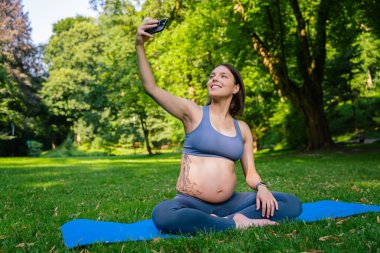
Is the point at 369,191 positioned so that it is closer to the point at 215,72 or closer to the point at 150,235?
the point at 215,72

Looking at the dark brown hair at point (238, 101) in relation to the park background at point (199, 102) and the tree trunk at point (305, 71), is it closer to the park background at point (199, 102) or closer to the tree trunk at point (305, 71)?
the park background at point (199, 102)

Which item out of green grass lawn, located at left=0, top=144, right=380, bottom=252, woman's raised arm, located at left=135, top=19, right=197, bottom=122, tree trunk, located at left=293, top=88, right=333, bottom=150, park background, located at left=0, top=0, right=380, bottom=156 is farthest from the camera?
tree trunk, located at left=293, top=88, right=333, bottom=150

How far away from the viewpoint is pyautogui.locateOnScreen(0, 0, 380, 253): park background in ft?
13.0

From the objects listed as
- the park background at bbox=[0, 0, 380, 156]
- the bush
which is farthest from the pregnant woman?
the bush

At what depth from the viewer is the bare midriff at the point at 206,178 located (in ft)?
12.9

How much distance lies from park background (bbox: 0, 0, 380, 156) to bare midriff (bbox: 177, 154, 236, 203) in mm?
11431

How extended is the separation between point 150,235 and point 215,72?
1.89 metres

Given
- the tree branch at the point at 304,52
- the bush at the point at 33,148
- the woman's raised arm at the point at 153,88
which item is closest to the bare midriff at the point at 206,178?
the woman's raised arm at the point at 153,88

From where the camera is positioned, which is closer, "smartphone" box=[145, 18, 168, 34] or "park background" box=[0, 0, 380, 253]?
"smartphone" box=[145, 18, 168, 34]

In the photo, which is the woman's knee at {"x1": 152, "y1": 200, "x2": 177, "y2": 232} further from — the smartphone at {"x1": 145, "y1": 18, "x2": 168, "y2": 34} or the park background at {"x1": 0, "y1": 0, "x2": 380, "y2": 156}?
the park background at {"x1": 0, "y1": 0, "x2": 380, "y2": 156}

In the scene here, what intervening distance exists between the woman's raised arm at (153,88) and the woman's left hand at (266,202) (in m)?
1.09

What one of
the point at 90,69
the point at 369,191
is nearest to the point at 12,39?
the point at 90,69

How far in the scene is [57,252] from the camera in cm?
306

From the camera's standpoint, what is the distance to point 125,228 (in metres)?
3.95
